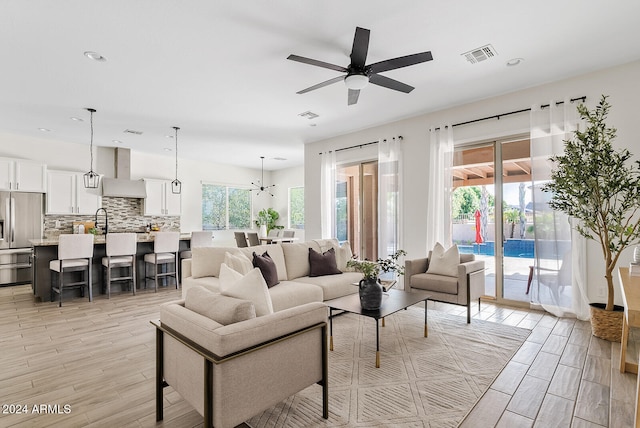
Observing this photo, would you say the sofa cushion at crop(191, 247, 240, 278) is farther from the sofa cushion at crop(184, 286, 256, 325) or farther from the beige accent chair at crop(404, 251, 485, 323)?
the beige accent chair at crop(404, 251, 485, 323)

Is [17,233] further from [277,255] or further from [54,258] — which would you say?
[277,255]

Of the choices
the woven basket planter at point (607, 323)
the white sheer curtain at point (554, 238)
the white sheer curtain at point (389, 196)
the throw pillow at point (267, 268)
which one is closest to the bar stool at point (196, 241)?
the throw pillow at point (267, 268)

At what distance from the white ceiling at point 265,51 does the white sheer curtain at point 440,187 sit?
0.53 m

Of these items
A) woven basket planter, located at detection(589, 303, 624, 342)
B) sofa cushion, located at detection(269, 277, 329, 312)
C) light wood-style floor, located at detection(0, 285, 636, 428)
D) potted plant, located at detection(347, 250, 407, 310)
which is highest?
potted plant, located at detection(347, 250, 407, 310)

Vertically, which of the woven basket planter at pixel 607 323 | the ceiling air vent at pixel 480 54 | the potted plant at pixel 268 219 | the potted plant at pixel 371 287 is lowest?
the woven basket planter at pixel 607 323

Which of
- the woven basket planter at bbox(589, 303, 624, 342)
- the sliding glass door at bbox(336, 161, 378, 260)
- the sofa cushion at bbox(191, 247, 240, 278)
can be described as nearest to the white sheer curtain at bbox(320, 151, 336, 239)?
the sliding glass door at bbox(336, 161, 378, 260)

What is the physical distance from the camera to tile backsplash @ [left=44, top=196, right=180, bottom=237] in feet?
22.6

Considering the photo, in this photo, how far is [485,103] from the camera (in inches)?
185

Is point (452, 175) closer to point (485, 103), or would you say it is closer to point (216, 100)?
point (485, 103)

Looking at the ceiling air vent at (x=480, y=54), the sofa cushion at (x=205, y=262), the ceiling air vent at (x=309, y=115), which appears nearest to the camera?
the ceiling air vent at (x=480, y=54)

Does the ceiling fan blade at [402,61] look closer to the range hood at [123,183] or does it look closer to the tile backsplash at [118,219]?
the range hood at [123,183]

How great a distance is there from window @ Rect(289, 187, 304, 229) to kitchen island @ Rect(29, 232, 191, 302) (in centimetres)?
442

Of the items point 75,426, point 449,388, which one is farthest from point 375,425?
point 75,426

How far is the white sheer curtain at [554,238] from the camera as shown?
3857 millimetres
